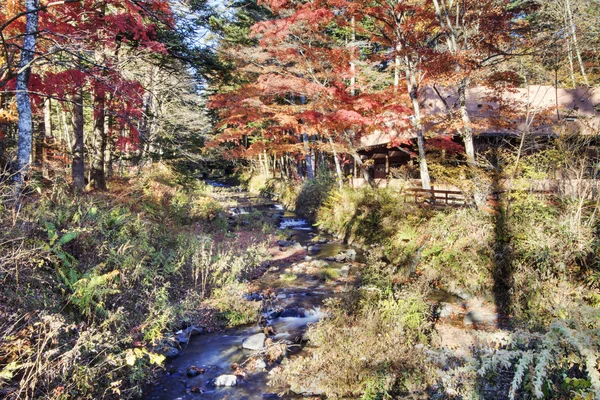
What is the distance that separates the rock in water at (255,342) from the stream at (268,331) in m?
0.13

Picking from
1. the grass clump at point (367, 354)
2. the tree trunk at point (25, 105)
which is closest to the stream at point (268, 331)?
the grass clump at point (367, 354)

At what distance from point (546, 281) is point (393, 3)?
35.8ft

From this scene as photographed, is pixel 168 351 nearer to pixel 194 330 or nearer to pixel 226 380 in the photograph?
pixel 194 330

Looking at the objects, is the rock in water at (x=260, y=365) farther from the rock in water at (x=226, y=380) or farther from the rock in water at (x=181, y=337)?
the rock in water at (x=181, y=337)

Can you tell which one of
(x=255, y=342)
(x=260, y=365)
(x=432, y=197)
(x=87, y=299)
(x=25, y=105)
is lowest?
(x=260, y=365)

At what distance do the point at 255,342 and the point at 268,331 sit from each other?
0.63 metres

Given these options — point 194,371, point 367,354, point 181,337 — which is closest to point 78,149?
point 181,337

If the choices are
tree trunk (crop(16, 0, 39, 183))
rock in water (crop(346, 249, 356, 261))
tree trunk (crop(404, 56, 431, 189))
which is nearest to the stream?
rock in water (crop(346, 249, 356, 261))

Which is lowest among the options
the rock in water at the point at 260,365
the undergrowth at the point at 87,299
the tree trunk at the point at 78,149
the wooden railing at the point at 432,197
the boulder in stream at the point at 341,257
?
the rock in water at the point at 260,365

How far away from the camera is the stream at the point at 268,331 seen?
18.2 ft

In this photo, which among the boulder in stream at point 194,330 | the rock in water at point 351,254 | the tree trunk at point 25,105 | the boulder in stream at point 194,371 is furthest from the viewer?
the rock in water at point 351,254

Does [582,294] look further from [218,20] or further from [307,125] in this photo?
[218,20]

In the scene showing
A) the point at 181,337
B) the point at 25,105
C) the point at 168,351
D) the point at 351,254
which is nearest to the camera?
the point at 168,351

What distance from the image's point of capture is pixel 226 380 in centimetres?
570
